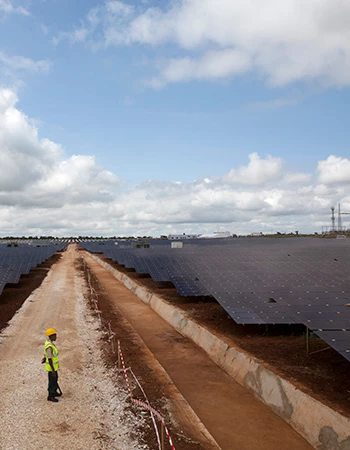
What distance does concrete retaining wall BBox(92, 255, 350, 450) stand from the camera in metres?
11.3

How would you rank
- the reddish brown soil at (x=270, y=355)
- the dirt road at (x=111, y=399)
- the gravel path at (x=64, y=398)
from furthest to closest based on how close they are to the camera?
1. the reddish brown soil at (x=270, y=355)
2. the dirt road at (x=111, y=399)
3. the gravel path at (x=64, y=398)

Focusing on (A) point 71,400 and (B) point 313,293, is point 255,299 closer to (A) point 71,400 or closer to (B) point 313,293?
(B) point 313,293

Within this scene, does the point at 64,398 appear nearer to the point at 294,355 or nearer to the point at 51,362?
the point at 51,362

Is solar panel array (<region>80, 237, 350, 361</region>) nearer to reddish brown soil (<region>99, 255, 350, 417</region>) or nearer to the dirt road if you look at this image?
reddish brown soil (<region>99, 255, 350, 417</region>)

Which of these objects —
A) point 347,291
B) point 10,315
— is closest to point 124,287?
point 10,315

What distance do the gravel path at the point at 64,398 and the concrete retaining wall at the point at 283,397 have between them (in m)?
5.14

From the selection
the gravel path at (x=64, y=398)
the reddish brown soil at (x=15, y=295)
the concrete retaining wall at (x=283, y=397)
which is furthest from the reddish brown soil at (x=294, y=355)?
Answer: the reddish brown soil at (x=15, y=295)

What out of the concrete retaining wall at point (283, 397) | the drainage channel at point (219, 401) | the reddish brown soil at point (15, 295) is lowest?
the drainage channel at point (219, 401)

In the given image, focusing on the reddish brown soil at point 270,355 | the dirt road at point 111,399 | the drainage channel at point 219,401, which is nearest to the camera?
the dirt road at point 111,399

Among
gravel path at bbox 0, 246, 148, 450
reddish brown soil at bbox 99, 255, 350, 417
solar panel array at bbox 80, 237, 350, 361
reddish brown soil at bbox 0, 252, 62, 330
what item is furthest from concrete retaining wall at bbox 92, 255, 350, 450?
reddish brown soil at bbox 0, 252, 62, 330

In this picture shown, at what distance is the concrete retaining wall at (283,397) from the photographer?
11.3 m

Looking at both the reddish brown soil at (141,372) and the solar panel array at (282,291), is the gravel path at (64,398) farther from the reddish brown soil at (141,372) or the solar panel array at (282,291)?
the solar panel array at (282,291)

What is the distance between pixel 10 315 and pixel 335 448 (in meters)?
24.4

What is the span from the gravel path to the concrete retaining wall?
5.14m
